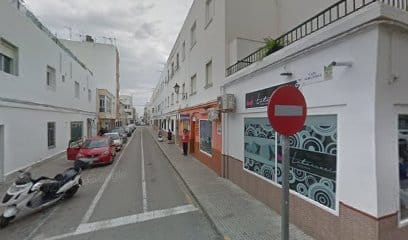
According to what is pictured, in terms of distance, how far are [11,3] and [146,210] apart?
412 inches

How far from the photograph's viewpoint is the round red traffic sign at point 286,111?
9.77 ft

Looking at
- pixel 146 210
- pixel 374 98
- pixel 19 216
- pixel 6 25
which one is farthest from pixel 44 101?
pixel 374 98

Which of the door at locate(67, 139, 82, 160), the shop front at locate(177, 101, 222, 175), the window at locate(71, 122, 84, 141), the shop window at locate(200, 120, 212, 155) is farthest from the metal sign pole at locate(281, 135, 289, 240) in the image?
the window at locate(71, 122, 84, 141)

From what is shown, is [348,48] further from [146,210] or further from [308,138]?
[146,210]

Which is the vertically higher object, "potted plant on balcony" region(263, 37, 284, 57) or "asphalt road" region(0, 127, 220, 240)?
"potted plant on balcony" region(263, 37, 284, 57)

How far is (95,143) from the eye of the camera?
49.1 ft

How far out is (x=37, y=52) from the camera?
44.4 ft

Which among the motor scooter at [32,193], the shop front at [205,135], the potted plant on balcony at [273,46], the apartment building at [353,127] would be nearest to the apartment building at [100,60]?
the shop front at [205,135]

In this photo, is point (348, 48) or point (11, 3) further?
point (11, 3)

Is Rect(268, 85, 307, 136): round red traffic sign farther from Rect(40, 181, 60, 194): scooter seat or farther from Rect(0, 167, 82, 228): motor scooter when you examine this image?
Rect(40, 181, 60, 194): scooter seat

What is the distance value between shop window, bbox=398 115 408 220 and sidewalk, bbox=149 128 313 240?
1.68 m

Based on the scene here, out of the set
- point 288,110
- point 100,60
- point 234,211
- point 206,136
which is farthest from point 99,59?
point 288,110

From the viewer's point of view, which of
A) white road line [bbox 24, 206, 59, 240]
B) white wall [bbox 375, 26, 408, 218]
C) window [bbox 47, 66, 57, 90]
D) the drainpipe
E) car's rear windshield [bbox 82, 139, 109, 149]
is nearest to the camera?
white wall [bbox 375, 26, 408, 218]

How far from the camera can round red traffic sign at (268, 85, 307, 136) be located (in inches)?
117
